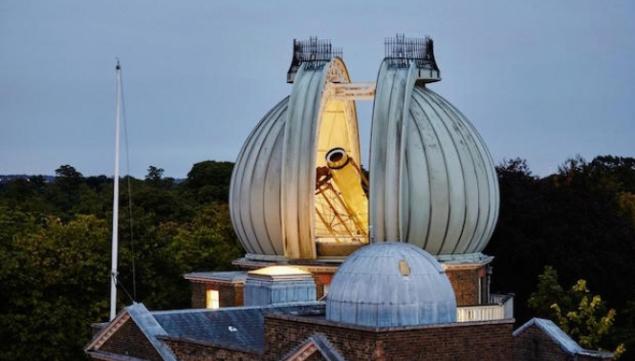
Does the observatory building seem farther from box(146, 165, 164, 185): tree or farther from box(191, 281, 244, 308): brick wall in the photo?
box(146, 165, 164, 185): tree

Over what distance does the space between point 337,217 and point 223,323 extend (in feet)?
37.9

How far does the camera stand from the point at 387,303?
31.7 metres

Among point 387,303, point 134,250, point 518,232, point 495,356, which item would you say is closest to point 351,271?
point 387,303

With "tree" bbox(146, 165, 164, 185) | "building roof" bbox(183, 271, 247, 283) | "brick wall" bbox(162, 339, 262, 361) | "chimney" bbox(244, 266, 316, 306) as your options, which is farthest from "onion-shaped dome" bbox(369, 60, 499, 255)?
"tree" bbox(146, 165, 164, 185)

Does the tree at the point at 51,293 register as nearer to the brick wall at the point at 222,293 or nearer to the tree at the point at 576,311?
the brick wall at the point at 222,293

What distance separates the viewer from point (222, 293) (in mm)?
46219

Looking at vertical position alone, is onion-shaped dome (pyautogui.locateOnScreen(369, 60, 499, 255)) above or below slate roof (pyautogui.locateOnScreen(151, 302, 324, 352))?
above

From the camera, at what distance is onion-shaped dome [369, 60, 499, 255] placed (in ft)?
143

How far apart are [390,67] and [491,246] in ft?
75.4

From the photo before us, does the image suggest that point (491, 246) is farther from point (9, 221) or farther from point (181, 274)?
point (9, 221)

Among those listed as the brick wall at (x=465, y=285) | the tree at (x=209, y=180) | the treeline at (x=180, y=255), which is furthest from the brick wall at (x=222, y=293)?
the tree at (x=209, y=180)

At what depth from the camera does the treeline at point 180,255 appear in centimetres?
5325

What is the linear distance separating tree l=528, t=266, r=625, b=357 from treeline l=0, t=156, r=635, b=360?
10.6 ft

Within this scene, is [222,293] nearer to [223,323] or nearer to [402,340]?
[223,323]
